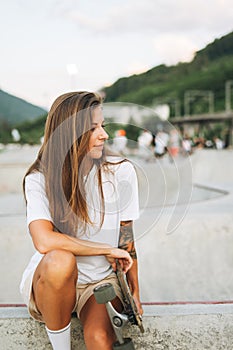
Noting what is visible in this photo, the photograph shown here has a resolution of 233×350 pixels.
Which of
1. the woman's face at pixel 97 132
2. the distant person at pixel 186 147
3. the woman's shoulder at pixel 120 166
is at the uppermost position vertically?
the woman's face at pixel 97 132

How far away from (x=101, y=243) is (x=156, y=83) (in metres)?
165

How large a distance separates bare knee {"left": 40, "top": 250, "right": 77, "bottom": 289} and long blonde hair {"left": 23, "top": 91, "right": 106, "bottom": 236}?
8.9 inches

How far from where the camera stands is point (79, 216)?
250cm

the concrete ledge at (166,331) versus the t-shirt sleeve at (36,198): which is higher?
the t-shirt sleeve at (36,198)

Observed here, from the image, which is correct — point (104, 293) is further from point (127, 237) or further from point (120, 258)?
point (127, 237)

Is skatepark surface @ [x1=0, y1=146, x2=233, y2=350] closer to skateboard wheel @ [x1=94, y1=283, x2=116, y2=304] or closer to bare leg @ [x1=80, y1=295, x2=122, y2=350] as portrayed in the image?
bare leg @ [x1=80, y1=295, x2=122, y2=350]

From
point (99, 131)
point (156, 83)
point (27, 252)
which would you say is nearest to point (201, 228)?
point (27, 252)

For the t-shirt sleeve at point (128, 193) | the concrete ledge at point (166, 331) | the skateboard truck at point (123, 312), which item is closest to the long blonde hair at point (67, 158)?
the t-shirt sleeve at point (128, 193)

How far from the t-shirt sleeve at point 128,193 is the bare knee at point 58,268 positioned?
37 cm

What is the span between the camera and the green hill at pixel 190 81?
143 meters

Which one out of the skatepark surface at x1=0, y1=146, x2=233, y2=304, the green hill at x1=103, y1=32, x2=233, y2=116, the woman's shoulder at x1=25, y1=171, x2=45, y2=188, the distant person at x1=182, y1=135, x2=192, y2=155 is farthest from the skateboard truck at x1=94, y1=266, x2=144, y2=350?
the green hill at x1=103, y1=32, x2=233, y2=116

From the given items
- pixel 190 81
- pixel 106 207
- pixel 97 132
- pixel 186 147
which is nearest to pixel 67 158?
pixel 97 132

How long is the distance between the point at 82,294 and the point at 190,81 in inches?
6294

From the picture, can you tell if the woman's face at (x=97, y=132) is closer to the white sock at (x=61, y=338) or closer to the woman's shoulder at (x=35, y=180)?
the woman's shoulder at (x=35, y=180)
